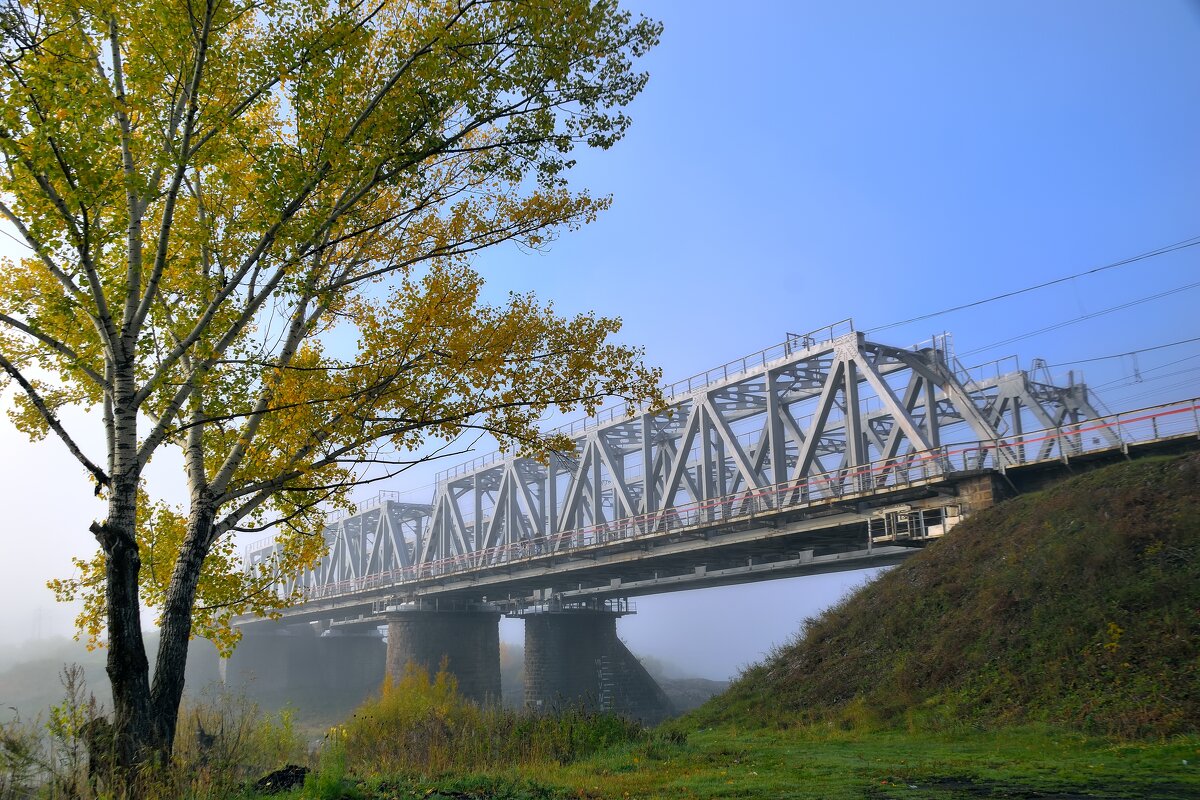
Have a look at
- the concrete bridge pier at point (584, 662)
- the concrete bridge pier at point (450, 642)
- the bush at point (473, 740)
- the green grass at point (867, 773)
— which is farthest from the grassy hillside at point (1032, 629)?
the concrete bridge pier at point (450, 642)

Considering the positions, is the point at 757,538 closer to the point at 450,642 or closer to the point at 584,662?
the point at 584,662

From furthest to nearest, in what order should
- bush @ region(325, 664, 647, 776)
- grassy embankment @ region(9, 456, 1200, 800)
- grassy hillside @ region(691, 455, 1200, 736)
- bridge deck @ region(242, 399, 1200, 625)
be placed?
bridge deck @ region(242, 399, 1200, 625) → grassy hillside @ region(691, 455, 1200, 736) → bush @ region(325, 664, 647, 776) → grassy embankment @ region(9, 456, 1200, 800)

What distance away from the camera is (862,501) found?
1264 inches

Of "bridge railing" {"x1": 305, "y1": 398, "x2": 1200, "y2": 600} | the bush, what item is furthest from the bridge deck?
the bush

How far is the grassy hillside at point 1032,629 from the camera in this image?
15.2 m

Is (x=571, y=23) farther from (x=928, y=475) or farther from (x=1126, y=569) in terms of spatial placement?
(x=928, y=475)

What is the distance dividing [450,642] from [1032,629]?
5362cm

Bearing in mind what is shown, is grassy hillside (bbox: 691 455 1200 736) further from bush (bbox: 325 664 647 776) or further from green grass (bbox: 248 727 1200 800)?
bush (bbox: 325 664 647 776)

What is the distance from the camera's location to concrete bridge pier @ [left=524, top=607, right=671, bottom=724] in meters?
58.4

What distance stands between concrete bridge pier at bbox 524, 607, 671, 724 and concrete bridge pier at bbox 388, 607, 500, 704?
5.62 metres

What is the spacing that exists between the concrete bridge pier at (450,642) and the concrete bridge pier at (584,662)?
562cm

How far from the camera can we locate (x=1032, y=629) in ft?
60.1

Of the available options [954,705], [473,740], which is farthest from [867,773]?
[954,705]

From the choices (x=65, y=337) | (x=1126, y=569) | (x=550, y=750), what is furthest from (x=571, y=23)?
(x=1126, y=569)
